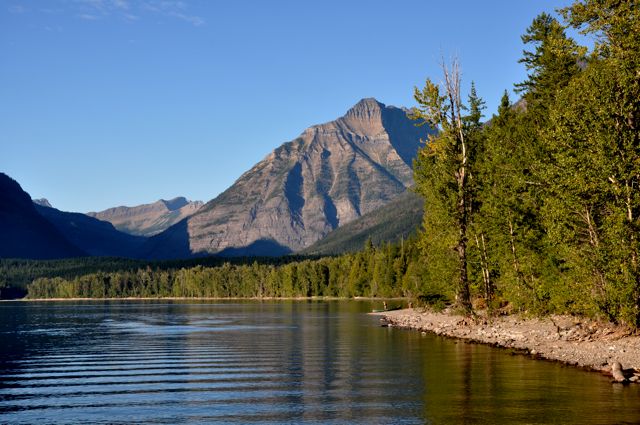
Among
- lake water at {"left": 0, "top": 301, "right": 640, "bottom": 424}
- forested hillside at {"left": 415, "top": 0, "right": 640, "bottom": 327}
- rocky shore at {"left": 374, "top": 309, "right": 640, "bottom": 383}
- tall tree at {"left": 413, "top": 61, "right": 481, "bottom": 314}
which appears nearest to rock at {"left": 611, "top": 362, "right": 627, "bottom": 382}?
rocky shore at {"left": 374, "top": 309, "right": 640, "bottom": 383}

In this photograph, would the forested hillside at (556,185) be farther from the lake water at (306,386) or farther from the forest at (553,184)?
the lake water at (306,386)

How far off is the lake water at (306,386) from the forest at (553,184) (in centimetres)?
815

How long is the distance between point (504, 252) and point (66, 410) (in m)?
48.8

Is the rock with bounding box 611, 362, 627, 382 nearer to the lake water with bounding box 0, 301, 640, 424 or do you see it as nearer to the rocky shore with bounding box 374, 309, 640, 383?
the rocky shore with bounding box 374, 309, 640, 383

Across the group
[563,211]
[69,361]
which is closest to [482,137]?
[563,211]

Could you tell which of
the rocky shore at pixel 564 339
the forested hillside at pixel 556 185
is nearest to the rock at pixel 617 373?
the rocky shore at pixel 564 339

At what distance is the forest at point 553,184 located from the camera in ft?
145

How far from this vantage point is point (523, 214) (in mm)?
65562

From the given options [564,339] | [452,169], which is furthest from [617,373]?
[452,169]

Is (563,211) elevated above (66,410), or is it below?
above

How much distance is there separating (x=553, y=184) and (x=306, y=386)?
2369 cm

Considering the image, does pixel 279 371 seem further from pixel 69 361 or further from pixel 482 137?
pixel 482 137

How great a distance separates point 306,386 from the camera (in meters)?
38.0

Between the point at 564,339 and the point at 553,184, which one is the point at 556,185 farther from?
the point at 564,339
